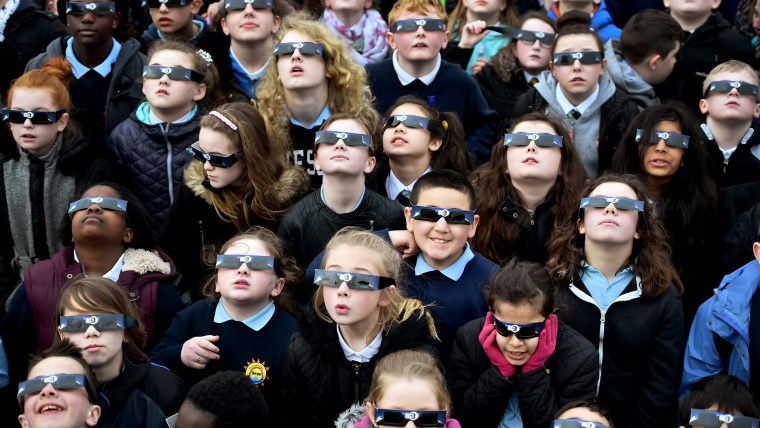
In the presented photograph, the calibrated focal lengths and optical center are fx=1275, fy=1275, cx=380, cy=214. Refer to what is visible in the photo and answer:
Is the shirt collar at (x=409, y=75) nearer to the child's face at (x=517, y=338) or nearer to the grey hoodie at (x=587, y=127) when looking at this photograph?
the grey hoodie at (x=587, y=127)

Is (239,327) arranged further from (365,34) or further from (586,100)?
(365,34)

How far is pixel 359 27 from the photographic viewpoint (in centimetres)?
940

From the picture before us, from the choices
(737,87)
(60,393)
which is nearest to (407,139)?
(737,87)

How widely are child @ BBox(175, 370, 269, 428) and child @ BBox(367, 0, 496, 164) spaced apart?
10.4 ft

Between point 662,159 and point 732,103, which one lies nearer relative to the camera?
point 662,159

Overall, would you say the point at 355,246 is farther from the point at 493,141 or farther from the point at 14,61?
the point at 14,61

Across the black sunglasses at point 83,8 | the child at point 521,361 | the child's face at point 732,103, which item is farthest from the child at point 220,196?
the child's face at point 732,103

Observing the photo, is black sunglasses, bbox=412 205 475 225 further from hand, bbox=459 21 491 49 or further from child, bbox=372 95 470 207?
hand, bbox=459 21 491 49

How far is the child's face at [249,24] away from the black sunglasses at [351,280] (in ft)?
9.32

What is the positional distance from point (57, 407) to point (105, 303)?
2.30 ft

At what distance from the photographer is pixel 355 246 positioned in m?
6.32

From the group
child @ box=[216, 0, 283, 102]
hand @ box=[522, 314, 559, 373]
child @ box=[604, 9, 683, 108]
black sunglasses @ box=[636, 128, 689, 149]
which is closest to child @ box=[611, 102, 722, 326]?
black sunglasses @ box=[636, 128, 689, 149]

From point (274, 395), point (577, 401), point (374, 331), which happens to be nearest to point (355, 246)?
point (374, 331)

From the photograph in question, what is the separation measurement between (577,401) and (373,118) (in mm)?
2696
